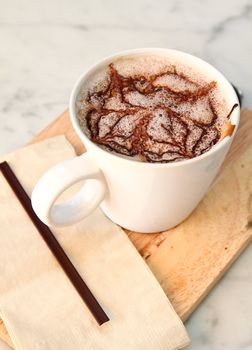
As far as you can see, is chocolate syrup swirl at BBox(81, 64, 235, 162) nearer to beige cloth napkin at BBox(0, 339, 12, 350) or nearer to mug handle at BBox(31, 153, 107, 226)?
mug handle at BBox(31, 153, 107, 226)

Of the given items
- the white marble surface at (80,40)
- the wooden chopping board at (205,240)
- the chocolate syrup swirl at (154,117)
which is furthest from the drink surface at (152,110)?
the white marble surface at (80,40)

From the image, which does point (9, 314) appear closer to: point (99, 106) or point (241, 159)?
point (99, 106)

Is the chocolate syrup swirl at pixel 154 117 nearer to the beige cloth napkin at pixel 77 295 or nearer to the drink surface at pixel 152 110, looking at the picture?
the drink surface at pixel 152 110

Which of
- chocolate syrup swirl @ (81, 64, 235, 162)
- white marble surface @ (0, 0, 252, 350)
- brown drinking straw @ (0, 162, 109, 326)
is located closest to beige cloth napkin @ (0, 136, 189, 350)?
brown drinking straw @ (0, 162, 109, 326)

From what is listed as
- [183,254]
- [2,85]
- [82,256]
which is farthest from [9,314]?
[2,85]

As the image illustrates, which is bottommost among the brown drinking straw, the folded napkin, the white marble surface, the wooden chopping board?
the wooden chopping board

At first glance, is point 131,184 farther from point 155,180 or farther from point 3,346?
point 3,346
